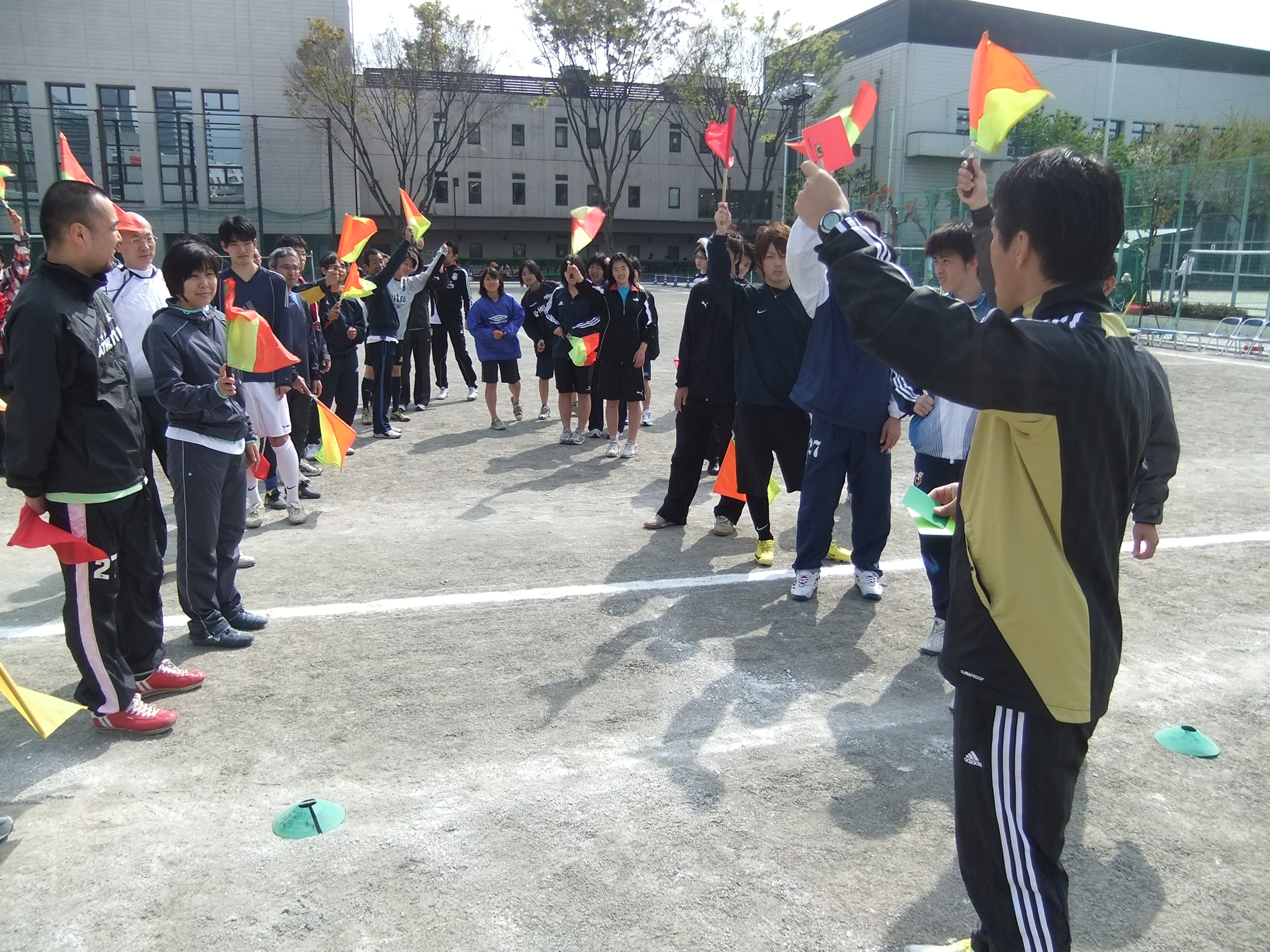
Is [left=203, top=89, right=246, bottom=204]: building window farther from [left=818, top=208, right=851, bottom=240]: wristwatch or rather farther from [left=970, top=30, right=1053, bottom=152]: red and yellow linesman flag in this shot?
[left=818, top=208, right=851, bottom=240]: wristwatch

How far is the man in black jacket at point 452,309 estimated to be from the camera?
11.6 meters

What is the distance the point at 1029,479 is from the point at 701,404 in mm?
4535

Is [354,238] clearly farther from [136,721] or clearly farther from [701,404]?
[136,721]

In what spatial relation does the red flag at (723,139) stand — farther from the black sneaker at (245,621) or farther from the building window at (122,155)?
the building window at (122,155)

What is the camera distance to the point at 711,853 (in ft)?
8.79

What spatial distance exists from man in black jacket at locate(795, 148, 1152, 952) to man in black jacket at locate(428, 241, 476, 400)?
33.1ft

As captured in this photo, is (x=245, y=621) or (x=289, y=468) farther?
(x=289, y=468)

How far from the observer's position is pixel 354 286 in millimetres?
8172

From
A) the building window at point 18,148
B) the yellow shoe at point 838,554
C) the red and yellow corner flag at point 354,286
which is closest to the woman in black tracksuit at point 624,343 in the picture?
the red and yellow corner flag at point 354,286

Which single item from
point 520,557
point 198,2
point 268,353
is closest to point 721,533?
point 520,557

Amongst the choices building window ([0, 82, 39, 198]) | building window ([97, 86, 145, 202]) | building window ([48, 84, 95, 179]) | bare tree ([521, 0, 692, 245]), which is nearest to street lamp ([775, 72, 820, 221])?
bare tree ([521, 0, 692, 245])

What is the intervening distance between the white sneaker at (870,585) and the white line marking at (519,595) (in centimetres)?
38

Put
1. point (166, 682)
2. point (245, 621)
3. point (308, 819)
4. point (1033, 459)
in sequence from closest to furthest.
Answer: point (1033, 459) → point (308, 819) → point (166, 682) → point (245, 621)

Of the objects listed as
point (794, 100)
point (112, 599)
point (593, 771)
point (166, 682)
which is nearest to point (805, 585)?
point (593, 771)
